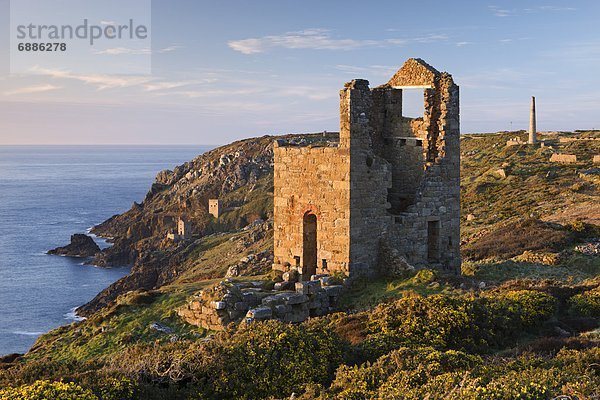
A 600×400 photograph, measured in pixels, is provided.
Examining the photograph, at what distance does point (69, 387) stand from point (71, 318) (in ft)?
144

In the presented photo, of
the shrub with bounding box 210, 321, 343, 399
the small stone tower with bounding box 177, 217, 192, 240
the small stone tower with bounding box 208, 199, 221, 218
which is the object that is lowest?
the small stone tower with bounding box 177, 217, 192, 240

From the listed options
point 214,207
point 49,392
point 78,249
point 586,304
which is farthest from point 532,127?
point 49,392

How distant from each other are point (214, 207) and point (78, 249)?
1920 centimetres

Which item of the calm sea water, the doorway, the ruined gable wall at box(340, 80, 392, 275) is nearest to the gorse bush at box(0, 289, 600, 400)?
the ruined gable wall at box(340, 80, 392, 275)

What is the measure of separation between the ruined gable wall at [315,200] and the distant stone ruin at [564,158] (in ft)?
148

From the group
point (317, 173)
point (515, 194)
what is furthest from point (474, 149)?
point (317, 173)

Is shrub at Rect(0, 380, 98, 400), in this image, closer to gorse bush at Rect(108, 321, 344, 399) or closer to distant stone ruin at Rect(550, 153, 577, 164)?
gorse bush at Rect(108, 321, 344, 399)

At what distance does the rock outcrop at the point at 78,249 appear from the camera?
82250 mm

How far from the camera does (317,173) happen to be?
1758cm

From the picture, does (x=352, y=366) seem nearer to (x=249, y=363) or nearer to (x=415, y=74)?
(x=249, y=363)

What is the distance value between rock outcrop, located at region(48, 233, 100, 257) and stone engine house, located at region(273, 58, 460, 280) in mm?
69437

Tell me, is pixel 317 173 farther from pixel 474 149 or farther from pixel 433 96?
pixel 474 149

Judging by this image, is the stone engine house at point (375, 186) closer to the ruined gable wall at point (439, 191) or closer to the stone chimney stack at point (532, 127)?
the ruined gable wall at point (439, 191)

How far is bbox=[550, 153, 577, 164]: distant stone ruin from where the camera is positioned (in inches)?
2223
